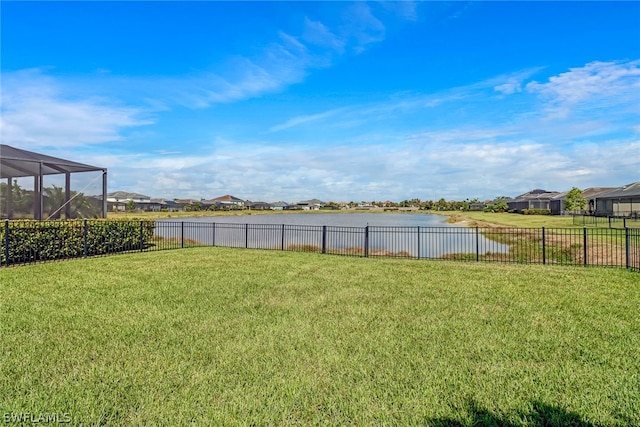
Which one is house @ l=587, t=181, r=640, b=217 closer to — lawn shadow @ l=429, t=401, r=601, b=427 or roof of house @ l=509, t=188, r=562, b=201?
roof of house @ l=509, t=188, r=562, b=201

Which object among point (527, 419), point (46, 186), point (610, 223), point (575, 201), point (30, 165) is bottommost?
point (527, 419)

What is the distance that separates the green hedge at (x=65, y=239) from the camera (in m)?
10.6

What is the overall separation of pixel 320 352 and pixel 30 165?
15.0 meters

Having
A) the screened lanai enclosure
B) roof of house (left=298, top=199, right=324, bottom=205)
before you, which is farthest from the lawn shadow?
roof of house (left=298, top=199, right=324, bottom=205)

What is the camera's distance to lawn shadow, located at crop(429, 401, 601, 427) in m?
2.86

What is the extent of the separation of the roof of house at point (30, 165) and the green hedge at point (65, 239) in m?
3.09

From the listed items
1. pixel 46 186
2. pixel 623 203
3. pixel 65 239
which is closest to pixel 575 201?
pixel 623 203

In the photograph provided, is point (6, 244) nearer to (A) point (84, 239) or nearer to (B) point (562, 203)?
(A) point (84, 239)

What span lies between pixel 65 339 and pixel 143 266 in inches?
230

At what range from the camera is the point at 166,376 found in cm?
362

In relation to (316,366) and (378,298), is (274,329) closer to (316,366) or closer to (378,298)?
(316,366)

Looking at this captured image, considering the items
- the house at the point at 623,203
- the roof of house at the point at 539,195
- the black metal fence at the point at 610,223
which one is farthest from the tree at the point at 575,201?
the roof of house at the point at 539,195

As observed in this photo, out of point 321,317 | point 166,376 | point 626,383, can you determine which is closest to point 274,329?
point 321,317

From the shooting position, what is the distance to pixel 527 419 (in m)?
2.94
